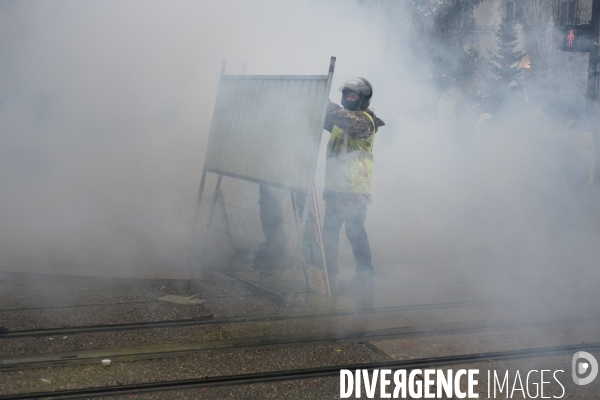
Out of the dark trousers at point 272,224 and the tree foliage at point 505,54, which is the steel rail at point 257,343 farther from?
the tree foliage at point 505,54

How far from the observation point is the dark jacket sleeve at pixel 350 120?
5.04 m

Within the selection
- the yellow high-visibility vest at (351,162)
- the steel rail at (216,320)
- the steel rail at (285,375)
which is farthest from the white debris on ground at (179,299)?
the steel rail at (285,375)

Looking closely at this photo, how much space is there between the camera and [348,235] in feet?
17.5

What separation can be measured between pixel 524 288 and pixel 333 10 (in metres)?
3.30

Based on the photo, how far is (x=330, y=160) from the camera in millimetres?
5285

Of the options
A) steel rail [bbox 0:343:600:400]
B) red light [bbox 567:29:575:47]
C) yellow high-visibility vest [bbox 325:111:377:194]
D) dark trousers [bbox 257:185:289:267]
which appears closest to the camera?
steel rail [bbox 0:343:600:400]

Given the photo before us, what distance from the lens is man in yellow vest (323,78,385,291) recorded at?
5.09 meters

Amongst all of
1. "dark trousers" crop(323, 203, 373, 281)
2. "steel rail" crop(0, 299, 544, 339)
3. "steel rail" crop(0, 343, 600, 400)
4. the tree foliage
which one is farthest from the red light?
the tree foliage

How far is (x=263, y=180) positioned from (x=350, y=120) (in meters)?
0.82

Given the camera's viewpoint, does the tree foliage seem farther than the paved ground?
Yes

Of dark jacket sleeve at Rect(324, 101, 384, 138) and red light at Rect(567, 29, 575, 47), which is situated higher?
red light at Rect(567, 29, 575, 47)

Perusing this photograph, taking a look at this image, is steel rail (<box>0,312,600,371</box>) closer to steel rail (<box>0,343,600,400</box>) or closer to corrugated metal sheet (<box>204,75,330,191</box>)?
steel rail (<box>0,343,600,400</box>)

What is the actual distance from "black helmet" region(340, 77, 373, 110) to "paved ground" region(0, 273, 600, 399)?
4.72 feet

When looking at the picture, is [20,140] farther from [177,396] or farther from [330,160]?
[177,396]
